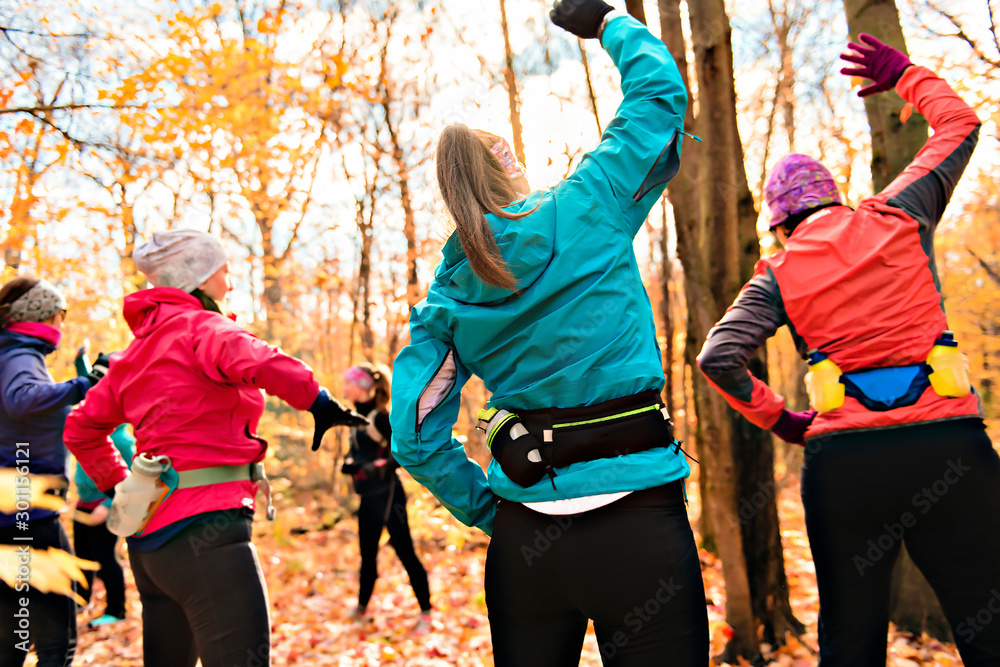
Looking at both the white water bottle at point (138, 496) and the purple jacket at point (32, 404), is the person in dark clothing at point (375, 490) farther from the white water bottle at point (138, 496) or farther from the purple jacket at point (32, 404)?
the white water bottle at point (138, 496)

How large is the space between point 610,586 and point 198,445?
156cm

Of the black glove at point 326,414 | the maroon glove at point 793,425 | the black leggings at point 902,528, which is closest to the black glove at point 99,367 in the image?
the black glove at point 326,414

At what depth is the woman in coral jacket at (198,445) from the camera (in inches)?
83.2

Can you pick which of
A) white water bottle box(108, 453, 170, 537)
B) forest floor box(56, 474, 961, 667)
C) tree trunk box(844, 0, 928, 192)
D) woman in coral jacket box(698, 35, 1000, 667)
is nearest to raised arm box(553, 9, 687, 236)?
woman in coral jacket box(698, 35, 1000, 667)

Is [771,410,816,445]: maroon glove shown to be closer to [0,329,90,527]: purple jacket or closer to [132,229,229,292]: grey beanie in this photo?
[132,229,229,292]: grey beanie

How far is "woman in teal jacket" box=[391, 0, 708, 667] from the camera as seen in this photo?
1375 millimetres

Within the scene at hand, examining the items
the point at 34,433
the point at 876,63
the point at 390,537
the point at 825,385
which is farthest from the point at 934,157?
the point at 390,537

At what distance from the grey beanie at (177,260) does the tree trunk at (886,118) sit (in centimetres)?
354

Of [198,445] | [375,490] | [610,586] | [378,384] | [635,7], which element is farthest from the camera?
[378,384]

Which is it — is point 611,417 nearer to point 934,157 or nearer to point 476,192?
point 476,192

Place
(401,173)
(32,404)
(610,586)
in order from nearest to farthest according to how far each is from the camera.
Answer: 1. (610,586)
2. (32,404)
3. (401,173)

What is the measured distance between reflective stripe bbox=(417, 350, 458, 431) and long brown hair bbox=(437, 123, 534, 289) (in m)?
0.29

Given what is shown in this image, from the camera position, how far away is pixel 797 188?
7.29 ft

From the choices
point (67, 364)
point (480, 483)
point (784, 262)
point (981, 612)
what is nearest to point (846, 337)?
point (784, 262)
